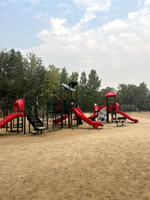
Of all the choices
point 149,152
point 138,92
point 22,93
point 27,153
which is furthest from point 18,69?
point 138,92

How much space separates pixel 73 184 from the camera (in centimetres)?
392

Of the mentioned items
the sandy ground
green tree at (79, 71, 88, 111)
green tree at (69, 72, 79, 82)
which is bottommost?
the sandy ground

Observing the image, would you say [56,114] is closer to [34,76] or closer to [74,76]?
[34,76]

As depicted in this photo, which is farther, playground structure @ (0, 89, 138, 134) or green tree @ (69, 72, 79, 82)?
green tree @ (69, 72, 79, 82)

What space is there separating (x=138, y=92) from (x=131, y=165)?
76.1m

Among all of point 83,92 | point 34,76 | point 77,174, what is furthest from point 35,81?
point 77,174

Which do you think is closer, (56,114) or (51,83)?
(56,114)

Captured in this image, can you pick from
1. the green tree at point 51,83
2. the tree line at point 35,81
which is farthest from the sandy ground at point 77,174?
the green tree at point 51,83

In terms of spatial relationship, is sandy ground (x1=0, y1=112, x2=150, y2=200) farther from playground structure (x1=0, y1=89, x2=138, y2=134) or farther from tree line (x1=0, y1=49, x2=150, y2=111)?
tree line (x1=0, y1=49, x2=150, y2=111)

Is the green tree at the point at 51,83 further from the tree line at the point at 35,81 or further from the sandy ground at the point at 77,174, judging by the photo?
the sandy ground at the point at 77,174

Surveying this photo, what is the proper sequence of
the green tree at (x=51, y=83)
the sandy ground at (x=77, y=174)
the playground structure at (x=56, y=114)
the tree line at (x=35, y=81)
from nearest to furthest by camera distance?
the sandy ground at (x=77, y=174) < the playground structure at (x=56, y=114) < the tree line at (x=35, y=81) < the green tree at (x=51, y=83)

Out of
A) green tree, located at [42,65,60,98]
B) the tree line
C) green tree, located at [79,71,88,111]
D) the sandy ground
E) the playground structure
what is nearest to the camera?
the sandy ground

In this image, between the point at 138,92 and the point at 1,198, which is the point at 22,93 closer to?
the point at 1,198

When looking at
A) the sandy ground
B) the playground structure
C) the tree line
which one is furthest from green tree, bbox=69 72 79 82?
the sandy ground
